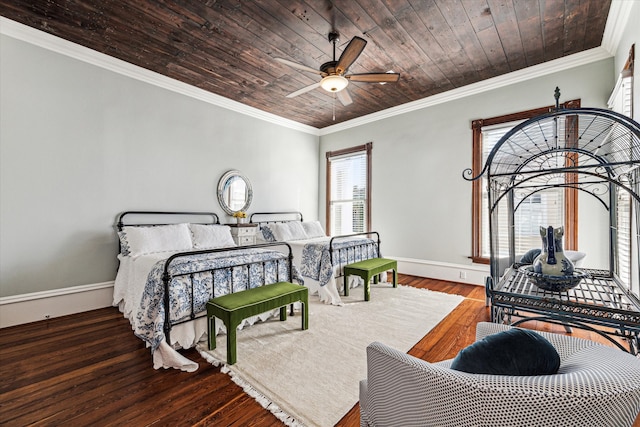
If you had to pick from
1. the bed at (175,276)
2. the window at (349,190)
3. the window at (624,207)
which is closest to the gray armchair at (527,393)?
the bed at (175,276)

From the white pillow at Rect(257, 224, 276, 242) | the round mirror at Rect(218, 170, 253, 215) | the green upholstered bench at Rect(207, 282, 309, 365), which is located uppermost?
the round mirror at Rect(218, 170, 253, 215)

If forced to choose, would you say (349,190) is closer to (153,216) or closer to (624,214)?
(153,216)

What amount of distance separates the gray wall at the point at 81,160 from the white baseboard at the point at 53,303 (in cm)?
8

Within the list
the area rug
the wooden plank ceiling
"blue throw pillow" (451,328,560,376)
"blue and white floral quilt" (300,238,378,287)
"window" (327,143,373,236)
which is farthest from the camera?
"window" (327,143,373,236)

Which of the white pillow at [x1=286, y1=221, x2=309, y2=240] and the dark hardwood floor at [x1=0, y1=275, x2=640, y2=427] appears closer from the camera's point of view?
the dark hardwood floor at [x1=0, y1=275, x2=640, y2=427]

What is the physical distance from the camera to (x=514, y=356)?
2.73ft

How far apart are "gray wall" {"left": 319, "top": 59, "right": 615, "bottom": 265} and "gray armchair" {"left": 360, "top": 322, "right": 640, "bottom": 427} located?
3.62 metres

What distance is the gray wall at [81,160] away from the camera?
3.02m

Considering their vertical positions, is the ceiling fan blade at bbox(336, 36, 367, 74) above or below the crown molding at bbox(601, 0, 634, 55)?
below

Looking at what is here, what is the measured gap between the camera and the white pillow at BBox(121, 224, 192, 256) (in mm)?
3334

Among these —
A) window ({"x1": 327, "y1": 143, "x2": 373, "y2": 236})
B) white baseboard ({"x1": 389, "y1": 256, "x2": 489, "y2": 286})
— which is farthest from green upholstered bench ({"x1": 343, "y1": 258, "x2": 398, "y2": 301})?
window ({"x1": 327, "y1": 143, "x2": 373, "y2": 236})

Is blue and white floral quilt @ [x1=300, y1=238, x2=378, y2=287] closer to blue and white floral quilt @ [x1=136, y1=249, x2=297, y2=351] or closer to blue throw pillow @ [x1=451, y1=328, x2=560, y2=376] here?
blue and white floral quilt @ [x1=136, y1=249, x2=297, y2=351]

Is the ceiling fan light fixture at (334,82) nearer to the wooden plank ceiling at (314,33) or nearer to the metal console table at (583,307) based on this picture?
the wooden plank ceiling at (314,33)

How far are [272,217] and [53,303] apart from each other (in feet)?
10.9
